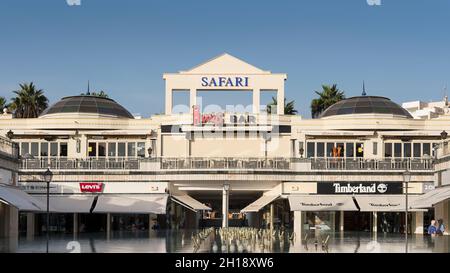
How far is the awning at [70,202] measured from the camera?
62.2 metres

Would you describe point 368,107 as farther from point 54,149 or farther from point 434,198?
point 54,149

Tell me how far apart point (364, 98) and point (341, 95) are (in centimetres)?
4006

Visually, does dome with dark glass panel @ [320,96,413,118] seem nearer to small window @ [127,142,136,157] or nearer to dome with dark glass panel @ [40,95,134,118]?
small window @ [127,142,136,157]

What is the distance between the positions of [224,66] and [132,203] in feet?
47.2

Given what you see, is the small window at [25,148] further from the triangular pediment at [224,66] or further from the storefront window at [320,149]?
the storefront window at [320,149]

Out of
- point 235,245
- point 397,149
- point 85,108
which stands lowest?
point 235,245

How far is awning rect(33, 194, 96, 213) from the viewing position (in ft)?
204

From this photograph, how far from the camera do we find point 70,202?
208 feet

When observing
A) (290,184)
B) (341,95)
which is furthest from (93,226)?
(341,95)

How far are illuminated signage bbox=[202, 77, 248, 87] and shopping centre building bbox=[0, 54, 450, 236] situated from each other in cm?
8

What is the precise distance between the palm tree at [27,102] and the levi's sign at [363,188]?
48795mm

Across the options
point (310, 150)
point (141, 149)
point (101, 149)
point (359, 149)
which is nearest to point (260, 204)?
point (310, 150)

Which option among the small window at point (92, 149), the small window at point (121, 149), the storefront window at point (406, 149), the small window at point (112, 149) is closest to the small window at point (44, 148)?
the small window at point (92, 149)
